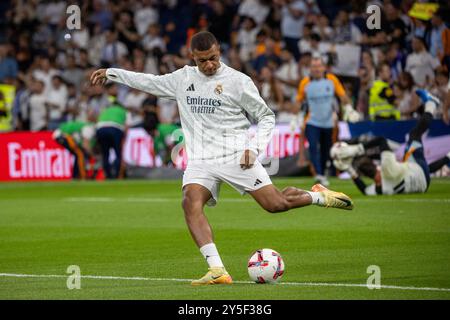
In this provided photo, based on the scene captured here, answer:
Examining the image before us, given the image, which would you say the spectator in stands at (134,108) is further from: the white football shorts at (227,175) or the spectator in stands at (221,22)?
the white football shorts at (227,175)

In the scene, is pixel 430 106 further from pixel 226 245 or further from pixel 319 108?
pixel 226 245

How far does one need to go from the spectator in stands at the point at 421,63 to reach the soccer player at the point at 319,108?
9.64 ft

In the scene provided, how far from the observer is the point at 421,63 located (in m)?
24.8

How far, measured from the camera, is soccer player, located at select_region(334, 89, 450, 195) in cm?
1916

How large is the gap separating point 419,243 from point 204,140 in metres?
3.65

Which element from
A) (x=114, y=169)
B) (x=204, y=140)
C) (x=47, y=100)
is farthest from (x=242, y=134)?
(x=47, y=100)

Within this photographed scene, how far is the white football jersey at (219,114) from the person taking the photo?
33.8 ft

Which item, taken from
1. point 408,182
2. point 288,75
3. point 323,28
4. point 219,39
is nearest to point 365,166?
point 408,182

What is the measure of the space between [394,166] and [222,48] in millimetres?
11499

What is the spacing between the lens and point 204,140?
1034 cm

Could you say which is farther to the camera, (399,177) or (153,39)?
(153,39)

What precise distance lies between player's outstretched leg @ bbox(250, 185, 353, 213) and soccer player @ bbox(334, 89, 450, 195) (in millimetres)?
8116
